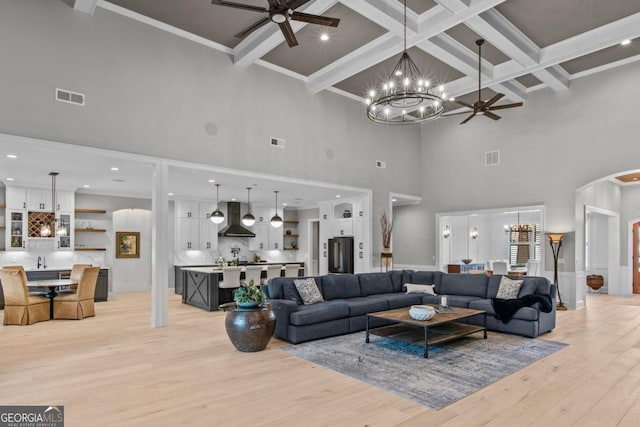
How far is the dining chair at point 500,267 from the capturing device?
11.2 metres

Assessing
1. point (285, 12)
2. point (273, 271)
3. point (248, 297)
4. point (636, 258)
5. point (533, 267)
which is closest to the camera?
point (285, 12)

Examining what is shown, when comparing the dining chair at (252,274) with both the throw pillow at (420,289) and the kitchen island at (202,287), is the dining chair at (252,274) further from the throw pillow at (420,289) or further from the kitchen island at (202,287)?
the throw pillow at (420,289)

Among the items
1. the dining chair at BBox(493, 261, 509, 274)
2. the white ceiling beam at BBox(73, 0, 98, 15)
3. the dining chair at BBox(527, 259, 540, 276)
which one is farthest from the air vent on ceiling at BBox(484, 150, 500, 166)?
the white ceiling beam at BBox(73, 0, 98, 15)

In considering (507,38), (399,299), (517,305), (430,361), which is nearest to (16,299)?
(399,299)

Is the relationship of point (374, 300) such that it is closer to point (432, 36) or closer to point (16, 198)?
point (432, 36)

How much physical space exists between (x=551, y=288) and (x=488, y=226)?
5.90 meters

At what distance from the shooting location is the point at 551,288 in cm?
631

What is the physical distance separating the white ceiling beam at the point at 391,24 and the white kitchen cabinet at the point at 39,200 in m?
7.27

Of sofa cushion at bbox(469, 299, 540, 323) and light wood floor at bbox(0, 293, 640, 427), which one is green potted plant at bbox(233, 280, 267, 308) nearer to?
light wood floor at bbox(0, 293, 640, 427)

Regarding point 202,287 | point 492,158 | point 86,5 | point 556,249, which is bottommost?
point 202,287

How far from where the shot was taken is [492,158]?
32.3 ft

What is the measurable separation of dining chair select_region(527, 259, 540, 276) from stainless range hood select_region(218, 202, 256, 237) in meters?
7.75

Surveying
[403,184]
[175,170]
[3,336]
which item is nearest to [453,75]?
[403,184]

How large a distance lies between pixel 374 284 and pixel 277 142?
340 centimetres
